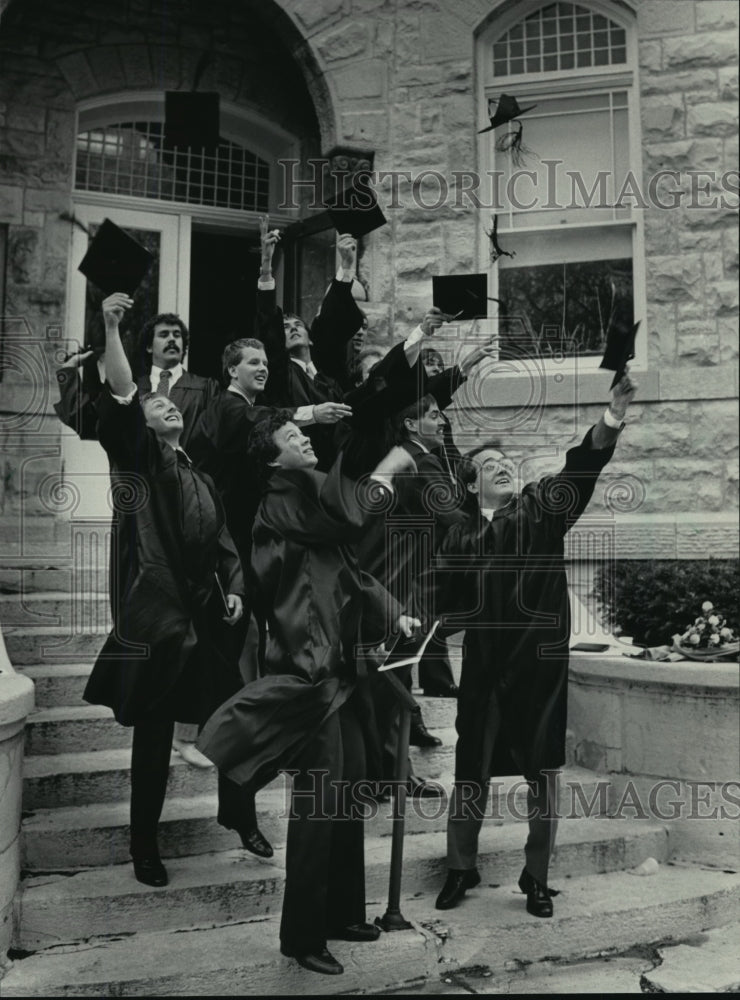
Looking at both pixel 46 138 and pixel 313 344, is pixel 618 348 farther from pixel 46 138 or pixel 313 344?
pixel 46 138

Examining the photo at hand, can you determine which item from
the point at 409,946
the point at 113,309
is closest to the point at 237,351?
the point at 113,309

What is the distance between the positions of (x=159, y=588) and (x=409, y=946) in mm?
1762

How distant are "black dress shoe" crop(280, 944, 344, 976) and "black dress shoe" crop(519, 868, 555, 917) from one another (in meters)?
1.06

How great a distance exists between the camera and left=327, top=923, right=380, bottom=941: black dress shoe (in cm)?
386

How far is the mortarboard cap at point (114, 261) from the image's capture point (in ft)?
14.0

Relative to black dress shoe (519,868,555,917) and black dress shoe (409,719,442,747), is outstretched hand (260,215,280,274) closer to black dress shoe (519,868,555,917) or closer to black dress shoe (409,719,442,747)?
black dress shoe (409,719,442,747)

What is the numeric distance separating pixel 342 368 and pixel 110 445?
1.95m

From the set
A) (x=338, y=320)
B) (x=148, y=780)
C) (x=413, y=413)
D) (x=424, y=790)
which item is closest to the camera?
(x=148, y=780)

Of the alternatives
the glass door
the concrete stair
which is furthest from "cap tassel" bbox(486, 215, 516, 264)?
the concrete stair

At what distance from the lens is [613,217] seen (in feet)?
24.8

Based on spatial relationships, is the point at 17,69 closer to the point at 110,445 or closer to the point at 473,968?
the point at 110,445

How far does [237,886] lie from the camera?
13.5 ft

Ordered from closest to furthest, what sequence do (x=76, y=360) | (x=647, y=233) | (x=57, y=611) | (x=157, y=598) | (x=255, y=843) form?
1. (x=157, y=598)
2. (x=255, y=843)
3. (x=76, y=360)
4. (x=57, y=611)
5. (x=647, y=233)

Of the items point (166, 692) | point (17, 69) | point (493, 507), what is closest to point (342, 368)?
point (493, 507)
